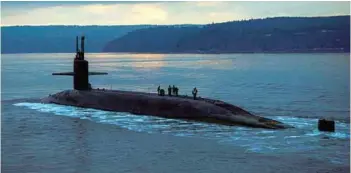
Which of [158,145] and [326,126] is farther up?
[326,126]

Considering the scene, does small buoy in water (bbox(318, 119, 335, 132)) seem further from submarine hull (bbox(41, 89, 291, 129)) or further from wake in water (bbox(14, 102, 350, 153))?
submarine hull (bbox(41, 89, 291, 129))

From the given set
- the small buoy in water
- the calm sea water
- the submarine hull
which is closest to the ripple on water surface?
the calm sea water

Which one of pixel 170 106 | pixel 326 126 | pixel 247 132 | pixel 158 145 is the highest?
pixel 170 106

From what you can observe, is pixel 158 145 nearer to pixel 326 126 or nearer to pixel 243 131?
pixel 243 131

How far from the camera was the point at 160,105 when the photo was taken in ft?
107

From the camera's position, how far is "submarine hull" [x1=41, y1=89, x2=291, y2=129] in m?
28.9

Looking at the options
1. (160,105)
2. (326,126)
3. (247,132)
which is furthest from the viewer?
(160,105)

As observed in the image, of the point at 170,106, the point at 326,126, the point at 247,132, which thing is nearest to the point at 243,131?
the point at 247,132

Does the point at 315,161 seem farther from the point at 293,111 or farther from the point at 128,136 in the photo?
the point at 293,111

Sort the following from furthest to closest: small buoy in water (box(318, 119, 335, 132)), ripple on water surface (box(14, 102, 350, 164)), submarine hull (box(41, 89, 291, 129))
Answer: submarine hull (box(41, 89, 291, 129)) < small buoy in water (box(318, 119, 335, 132)) < ripple on water surface (box(14, 102, 350, 164))

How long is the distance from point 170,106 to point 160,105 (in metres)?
0.78

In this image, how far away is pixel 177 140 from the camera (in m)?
25.5

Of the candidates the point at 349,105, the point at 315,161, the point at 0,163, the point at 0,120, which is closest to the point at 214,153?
the point at 315,161

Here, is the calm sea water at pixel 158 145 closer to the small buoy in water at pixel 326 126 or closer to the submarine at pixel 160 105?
the small buoy in water at pixel 326 126
